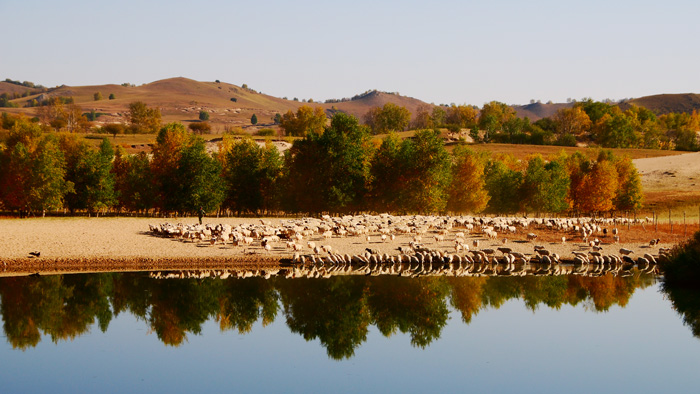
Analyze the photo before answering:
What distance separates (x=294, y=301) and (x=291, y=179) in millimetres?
40062

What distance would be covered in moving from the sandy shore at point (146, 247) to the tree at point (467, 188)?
22.5 meters

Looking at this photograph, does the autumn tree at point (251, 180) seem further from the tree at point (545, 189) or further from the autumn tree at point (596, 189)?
the autumn tree at point (596, 189)

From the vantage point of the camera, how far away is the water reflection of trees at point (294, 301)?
2700 cm

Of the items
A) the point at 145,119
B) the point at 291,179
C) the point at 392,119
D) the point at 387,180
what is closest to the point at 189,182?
the point at 291,179

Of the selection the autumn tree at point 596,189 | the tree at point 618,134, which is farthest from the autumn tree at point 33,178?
the tree at point 618,134

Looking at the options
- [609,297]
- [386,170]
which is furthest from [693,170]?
[609,297]

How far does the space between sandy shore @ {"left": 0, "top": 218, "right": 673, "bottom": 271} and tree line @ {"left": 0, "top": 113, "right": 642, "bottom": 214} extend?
43.9ft

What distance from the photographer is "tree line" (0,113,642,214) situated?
65.2 m

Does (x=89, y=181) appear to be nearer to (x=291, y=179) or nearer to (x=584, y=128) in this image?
(x=291, y=179)

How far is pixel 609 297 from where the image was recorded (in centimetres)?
3350

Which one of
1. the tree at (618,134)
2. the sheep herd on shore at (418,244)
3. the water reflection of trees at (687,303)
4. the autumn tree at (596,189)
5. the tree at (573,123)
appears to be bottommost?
the water reflection of trees at (687,303)

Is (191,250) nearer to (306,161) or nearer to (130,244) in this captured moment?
(130,244)

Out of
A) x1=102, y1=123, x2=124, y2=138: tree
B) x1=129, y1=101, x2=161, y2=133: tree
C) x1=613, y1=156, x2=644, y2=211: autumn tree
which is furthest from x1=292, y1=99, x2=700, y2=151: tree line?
x1=613, y1=156, x2=644, y2=211: autumn tree

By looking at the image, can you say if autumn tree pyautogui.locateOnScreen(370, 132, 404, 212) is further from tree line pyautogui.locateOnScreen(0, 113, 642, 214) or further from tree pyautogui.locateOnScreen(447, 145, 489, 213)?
tree pyautogui.locateOnScreen(447, 145, 489, 213)
